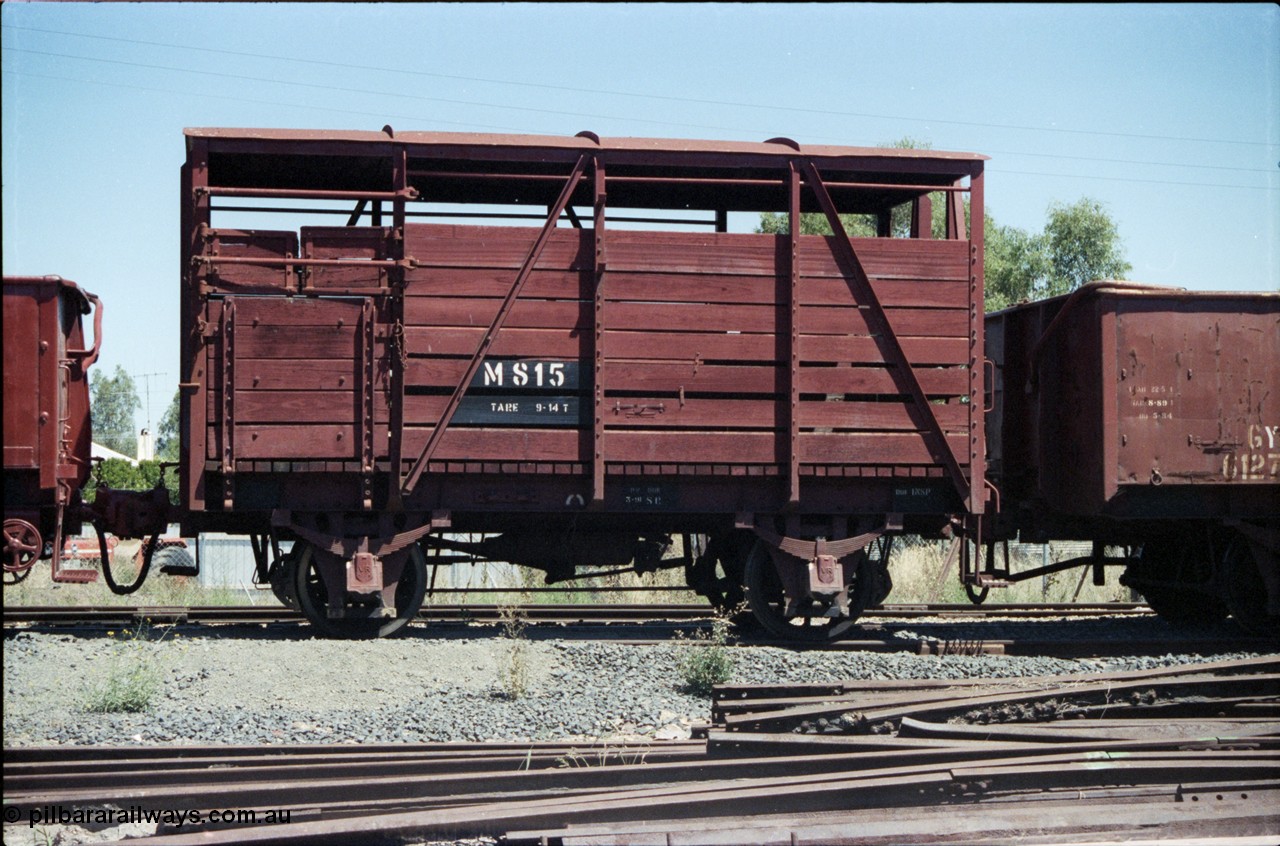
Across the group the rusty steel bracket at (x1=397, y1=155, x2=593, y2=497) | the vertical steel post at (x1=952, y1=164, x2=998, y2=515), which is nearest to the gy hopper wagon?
the rusty steel bracket at (x1=397, y1=155, x2=593, y2=497)

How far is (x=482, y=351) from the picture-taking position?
9.34 metres

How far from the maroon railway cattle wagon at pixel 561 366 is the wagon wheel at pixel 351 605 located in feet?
0.07

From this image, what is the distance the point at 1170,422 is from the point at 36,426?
34.3 ft

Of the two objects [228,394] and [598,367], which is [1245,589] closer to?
A: [598,367]

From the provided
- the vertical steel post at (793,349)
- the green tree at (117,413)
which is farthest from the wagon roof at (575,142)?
the green tree at (117,413)

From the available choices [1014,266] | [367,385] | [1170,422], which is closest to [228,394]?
[367,385]

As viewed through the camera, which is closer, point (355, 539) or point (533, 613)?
point (355, 539)

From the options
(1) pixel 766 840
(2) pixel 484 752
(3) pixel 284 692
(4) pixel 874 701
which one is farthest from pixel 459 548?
(1) pixel 766 840

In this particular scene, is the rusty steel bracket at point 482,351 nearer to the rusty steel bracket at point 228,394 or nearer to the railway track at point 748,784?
the rusty steel bracket at point 228,394

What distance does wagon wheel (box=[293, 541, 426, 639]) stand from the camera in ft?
31.9

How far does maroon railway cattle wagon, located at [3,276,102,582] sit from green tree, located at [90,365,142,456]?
242 ft

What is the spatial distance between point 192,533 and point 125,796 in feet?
14.6

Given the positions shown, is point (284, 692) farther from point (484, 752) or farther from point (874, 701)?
point (874, 701)

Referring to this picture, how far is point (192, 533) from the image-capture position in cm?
973
